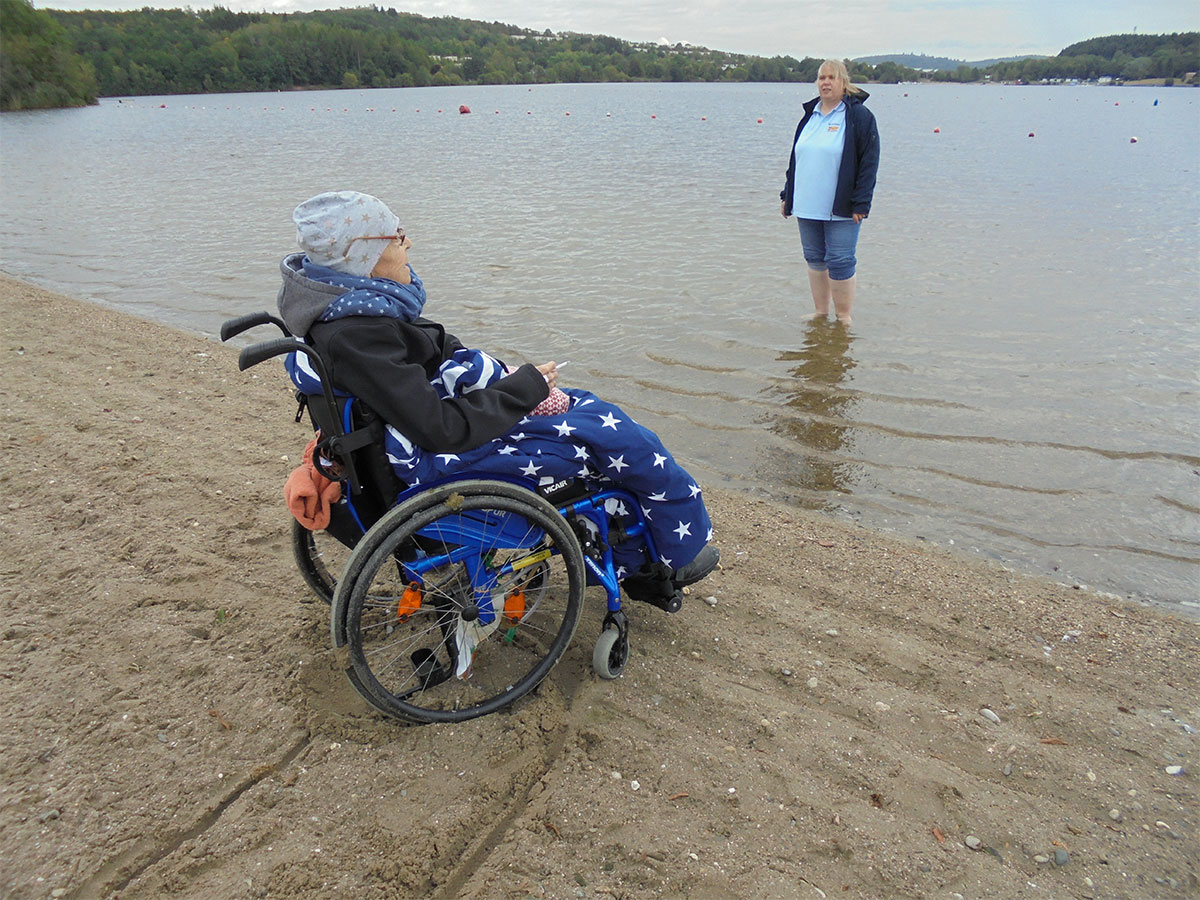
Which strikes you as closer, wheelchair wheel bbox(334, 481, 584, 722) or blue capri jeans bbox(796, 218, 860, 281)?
wheelchair wheel bbox(334, 481, 584, 722)

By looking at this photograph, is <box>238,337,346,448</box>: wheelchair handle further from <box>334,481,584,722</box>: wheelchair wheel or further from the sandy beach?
the sandy beach

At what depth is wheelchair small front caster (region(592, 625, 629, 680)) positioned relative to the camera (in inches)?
105

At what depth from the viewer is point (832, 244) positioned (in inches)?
262

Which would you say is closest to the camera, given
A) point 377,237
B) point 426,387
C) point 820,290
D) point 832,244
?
point 426,387

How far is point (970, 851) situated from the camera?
211 centimetres

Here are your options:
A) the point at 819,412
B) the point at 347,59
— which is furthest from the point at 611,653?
the point at 347,59

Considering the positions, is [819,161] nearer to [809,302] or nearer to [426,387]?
[809,302]

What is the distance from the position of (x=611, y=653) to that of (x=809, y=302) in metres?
6.45

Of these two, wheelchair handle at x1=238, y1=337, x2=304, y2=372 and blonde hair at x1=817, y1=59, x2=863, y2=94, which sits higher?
blonde hair at x1=817, y1=59, x2=863, y2=94

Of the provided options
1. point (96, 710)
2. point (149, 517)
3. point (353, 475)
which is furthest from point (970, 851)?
point (149, 517)

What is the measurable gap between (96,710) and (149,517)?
1425 millimetres

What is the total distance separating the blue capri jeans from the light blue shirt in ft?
0.38

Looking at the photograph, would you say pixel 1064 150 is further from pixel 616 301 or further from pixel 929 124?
pixel 616 301

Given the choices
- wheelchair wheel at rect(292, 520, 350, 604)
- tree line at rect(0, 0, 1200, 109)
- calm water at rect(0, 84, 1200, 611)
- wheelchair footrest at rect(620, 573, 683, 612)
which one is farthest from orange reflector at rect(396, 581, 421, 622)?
tree line at rect(0, 0, 1200, 109)
